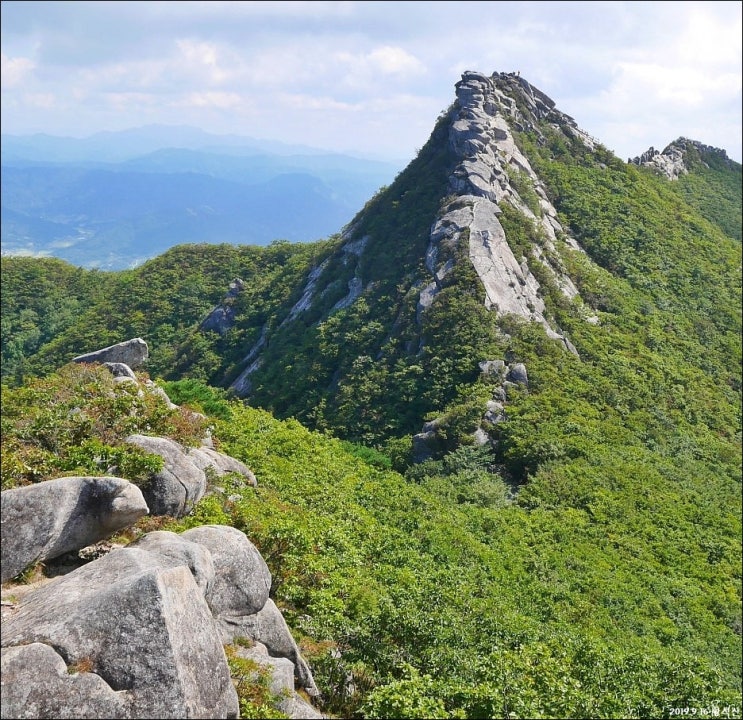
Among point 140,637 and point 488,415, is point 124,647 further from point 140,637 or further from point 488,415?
point 488,415

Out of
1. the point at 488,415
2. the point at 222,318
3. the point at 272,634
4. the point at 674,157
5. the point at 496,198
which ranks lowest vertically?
the point at 272,634

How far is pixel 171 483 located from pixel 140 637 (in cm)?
538

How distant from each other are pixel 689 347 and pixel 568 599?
117 feet

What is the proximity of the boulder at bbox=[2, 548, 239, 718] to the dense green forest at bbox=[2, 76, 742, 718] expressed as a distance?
3000 mm

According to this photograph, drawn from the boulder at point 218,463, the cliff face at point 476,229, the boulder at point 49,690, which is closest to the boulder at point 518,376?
the cliff face at point 476,229

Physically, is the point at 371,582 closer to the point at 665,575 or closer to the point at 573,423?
the point at 665,575

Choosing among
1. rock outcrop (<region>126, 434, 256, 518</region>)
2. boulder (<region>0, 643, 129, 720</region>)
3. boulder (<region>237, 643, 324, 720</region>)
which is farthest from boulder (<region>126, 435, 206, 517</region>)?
boulder (<region>0, 643, 129, 720</region>)

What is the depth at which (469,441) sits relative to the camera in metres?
30.6

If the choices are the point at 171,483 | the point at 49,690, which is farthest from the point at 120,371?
the point at 49,690

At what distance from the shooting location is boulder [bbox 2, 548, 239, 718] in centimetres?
818

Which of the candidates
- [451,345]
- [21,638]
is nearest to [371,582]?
[21,638]

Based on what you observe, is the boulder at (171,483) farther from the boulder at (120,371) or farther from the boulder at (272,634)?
the boulder at (120,371)

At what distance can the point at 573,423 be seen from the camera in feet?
105

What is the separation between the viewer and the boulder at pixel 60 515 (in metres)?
9.59
